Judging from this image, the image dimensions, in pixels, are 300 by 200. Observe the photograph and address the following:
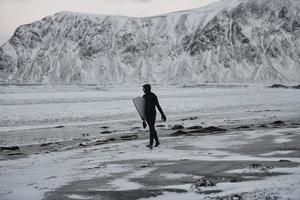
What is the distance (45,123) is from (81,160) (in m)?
18.9

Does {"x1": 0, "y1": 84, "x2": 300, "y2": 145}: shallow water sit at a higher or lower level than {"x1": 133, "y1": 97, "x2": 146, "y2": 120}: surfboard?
lower

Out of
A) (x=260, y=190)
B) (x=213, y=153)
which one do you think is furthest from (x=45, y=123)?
(x=260, y=190)

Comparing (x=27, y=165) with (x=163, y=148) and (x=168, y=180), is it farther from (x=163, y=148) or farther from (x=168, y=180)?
(x=168, y=180)

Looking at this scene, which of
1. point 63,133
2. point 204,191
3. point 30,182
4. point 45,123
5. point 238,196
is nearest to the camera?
point 238,196

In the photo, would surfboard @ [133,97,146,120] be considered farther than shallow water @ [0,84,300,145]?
No

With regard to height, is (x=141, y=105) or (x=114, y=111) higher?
(x=141, y=105)

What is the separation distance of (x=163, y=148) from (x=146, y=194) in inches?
258

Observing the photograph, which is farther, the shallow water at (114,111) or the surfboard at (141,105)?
the shallow water at (114,111)

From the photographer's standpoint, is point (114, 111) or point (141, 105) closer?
point (141, 105)

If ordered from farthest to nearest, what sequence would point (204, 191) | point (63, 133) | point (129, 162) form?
point (63, 133) → point (129, 162) → point (204, 191)

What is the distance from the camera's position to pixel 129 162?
10969mm

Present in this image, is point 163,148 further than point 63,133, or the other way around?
point 63,133

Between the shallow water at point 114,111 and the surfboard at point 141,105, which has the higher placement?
the surfboard at point 141,105

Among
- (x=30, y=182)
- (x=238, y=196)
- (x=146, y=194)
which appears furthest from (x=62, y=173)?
(x=238, y=196)
